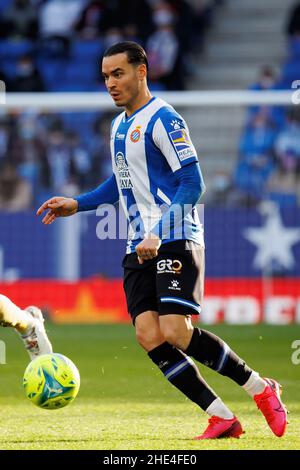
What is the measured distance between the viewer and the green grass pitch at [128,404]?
5.88 meters

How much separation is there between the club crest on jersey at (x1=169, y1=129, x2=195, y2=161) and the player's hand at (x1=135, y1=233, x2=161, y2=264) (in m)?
0.53

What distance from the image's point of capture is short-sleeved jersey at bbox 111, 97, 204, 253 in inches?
237

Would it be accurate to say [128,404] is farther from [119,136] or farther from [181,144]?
[181,144]

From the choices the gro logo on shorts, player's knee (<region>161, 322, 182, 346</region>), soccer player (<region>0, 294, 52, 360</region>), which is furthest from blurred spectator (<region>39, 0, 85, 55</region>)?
player's knee (<region>161, 322, 182, 346</region>)

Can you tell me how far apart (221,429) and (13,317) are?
1547mm

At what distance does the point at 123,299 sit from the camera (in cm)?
1392

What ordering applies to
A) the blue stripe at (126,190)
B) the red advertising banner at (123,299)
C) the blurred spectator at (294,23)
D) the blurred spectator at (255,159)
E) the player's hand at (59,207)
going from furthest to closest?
the blurred spectator at (294,23)
the blurred spectator at (255,159)
the red advertising banner at (123,299)
the player's hand at (59,207)
the blue stripe at (126,190)

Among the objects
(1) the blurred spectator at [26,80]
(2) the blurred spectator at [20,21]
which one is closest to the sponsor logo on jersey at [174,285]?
(1) the blurred spectator at [26,80]

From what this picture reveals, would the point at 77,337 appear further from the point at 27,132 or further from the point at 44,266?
the point at 27,132

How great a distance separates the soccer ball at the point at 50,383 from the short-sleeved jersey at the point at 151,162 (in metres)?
0.79

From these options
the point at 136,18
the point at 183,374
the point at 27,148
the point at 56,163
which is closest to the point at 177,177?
the point at 183,374

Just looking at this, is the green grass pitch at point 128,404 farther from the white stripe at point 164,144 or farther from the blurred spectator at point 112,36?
the blurred spectator at point 112,36

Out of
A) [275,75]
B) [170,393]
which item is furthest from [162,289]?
[275,75]

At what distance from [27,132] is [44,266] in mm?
2048
